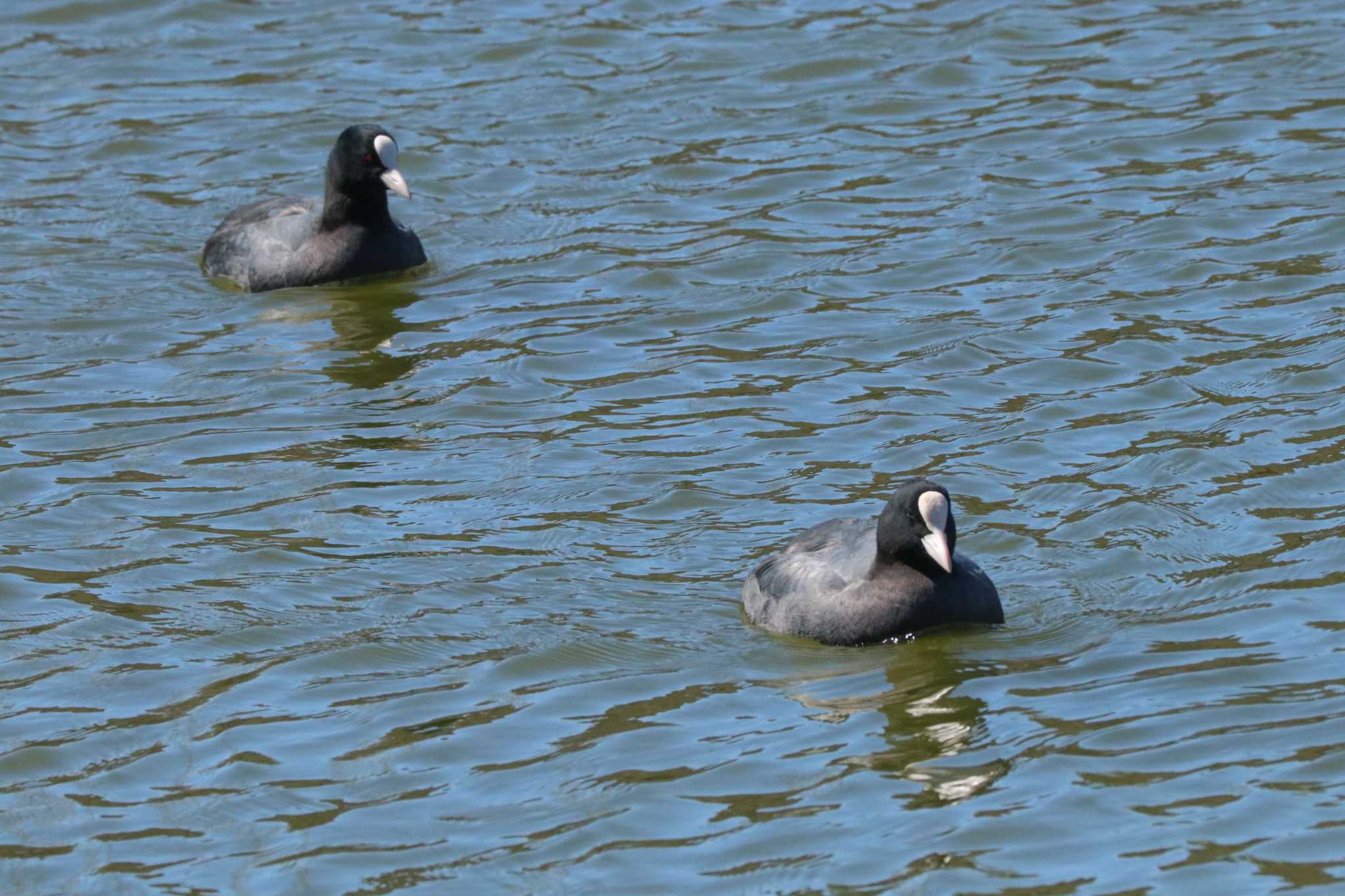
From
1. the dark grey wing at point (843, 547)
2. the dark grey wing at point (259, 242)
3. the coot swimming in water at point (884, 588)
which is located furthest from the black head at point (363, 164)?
the coot swimming in water at point (884, 588)

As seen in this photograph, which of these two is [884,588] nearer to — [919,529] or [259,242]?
[919,529]

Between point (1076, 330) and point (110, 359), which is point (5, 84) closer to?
point (110, 359)

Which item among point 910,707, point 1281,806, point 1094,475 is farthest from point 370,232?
point 1281,806

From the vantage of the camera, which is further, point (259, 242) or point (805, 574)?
point (259, 242)

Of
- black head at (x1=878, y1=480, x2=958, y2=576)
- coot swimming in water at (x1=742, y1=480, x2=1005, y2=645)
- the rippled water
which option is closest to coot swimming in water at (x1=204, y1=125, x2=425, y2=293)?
the rippled water

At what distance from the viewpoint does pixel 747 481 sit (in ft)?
34.4

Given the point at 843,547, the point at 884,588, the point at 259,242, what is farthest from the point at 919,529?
the point at 259,242

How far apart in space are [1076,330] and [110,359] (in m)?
5.17

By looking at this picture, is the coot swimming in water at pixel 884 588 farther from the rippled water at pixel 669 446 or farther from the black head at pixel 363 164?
the black head at pixel 363 164

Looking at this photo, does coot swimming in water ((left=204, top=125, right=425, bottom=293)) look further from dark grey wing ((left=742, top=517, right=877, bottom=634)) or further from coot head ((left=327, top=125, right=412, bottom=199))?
dark grey wing ((left=742, top=517, right=877, bottom=634))

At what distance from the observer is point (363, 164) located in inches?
548

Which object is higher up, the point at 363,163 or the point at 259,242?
the point at 363,163

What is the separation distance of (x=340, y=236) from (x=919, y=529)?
6201 millimetres

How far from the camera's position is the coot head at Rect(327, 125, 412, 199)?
45.6 ft
